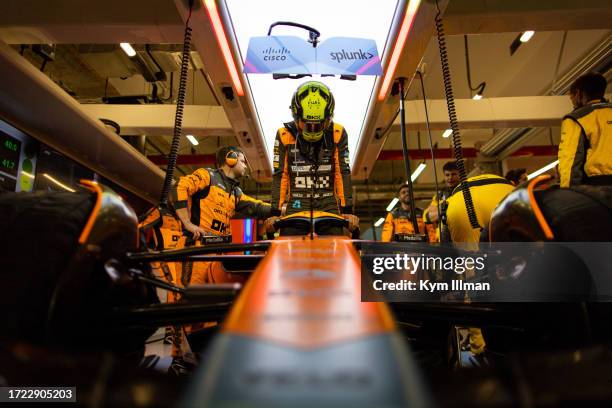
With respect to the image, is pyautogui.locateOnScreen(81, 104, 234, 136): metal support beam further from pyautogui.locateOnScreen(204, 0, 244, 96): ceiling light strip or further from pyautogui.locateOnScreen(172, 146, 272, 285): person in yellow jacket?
pyautogui.locateOnScreen(204, 0, 244, 96): ceiling light strip

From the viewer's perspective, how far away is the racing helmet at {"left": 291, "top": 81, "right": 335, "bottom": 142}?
2336 millimetres

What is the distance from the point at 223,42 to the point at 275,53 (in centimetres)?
38

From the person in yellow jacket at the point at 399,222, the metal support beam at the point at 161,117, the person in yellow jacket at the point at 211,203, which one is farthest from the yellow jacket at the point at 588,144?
the metal support beam at the point at 161,117

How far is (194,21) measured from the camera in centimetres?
208

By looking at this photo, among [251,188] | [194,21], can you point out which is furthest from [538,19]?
[251,188]

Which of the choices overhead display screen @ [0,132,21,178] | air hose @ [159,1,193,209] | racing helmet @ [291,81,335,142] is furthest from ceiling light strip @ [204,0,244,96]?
overhead display screen @ [0,132,21,178]

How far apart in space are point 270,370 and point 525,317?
0.76 metres

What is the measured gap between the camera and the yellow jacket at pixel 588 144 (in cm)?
226

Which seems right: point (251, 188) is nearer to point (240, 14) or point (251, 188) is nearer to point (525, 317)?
point (240, 14)

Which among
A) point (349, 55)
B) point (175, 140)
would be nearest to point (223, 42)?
point (349, 55)

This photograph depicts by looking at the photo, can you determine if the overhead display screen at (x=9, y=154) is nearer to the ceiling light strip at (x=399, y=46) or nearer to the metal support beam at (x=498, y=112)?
the ceiling light strip at (x=399, y=46)

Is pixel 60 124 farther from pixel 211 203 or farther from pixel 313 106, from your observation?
pixel 313 106

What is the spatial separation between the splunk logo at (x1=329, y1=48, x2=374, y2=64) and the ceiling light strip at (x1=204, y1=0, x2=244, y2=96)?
648 mm

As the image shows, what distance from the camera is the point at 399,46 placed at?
223 centimetres
